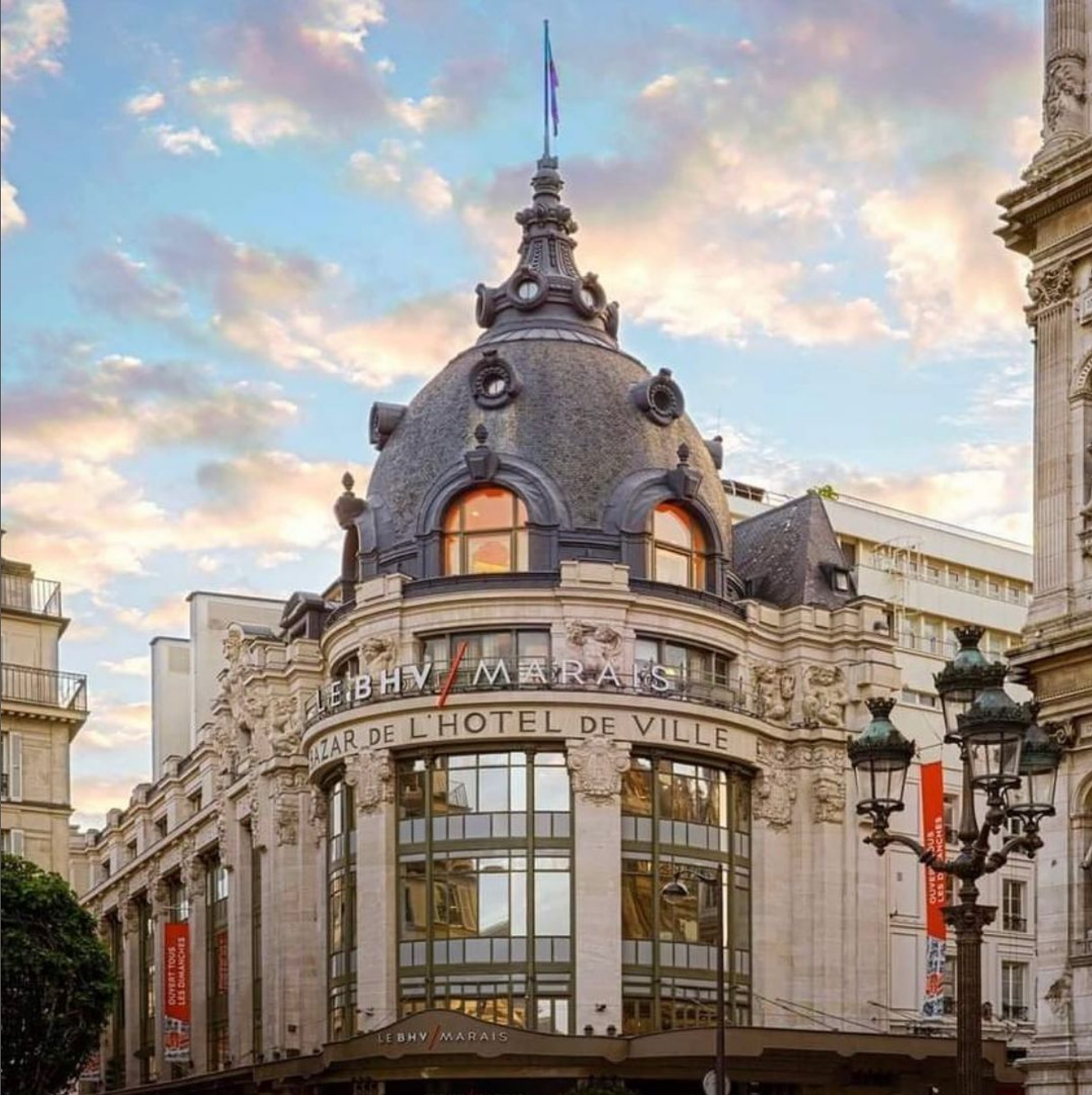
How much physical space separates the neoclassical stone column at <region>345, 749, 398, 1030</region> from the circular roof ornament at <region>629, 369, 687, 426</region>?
14.1m

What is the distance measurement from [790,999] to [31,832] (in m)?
24.0

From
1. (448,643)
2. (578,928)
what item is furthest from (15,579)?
(578,928)

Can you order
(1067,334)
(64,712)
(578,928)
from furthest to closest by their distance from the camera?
(578,928)
(64,712)
(1067,334)

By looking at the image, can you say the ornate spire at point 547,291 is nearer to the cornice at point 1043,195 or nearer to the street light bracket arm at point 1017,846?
the cornice at point 1043,195

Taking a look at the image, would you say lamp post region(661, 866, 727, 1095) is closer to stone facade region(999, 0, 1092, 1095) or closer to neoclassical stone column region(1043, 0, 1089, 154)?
stone facade region(999, 0, 1092, 1095)

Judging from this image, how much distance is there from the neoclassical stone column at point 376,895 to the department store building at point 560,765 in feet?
0.35

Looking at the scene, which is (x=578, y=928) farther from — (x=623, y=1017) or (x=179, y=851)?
(x=179, y=851)

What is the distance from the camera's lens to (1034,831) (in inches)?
1092

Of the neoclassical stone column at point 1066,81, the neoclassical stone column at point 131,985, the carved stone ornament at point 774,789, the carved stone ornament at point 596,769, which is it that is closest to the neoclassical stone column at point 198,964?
the neoclassical stone column at point 131,985

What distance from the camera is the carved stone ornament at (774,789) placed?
7394 centimetres

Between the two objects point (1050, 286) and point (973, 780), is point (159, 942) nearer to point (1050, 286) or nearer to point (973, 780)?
point (1050, 286)

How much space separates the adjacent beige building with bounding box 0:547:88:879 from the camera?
63.7 meters

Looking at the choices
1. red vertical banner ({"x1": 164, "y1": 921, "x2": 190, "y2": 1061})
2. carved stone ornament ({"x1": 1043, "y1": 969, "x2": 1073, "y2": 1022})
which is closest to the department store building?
red vertical banner ({"x1": 164, "y1": 921, "x2": 190, "y2": 1061})

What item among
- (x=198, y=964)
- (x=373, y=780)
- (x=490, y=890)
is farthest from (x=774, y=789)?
(x=198, y=964)
